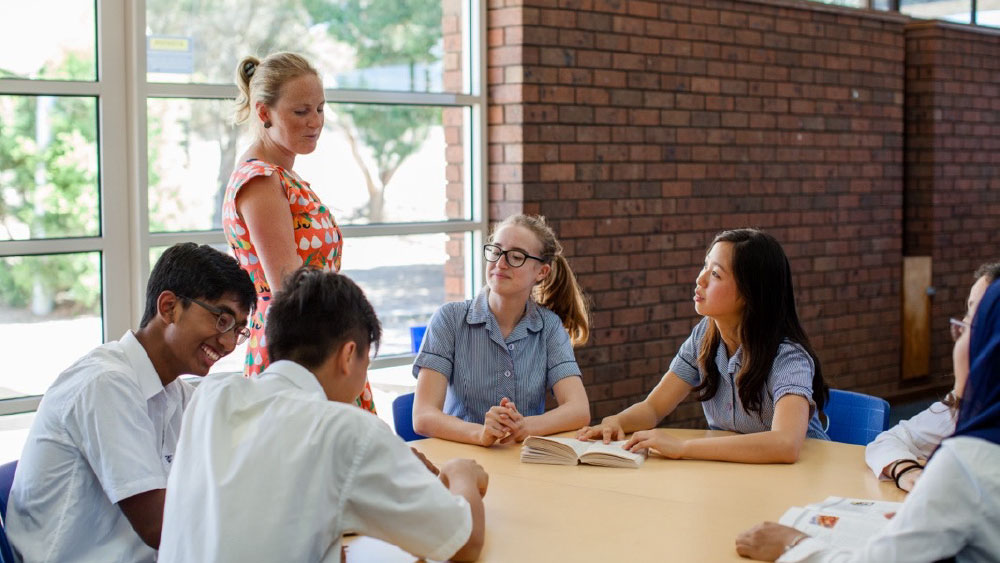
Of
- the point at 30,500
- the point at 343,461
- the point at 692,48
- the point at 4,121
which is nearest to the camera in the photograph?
the point at 343,461

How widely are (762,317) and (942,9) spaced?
5355mm

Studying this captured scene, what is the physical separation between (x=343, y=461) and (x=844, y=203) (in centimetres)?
555

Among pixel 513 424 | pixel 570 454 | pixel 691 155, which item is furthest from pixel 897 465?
pixel 691 155

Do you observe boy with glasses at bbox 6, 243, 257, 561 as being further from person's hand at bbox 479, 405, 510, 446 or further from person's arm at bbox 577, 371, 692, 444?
person's arm at bbox 577, 371, 692, 444

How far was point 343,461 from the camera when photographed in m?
1.67

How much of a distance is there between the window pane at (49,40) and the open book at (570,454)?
2.26 meters

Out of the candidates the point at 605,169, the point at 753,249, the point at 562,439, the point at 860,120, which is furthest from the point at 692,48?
the point at 562,439

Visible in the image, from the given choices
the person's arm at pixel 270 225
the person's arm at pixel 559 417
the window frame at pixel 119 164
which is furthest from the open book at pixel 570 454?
the window frame at pixel 119 164

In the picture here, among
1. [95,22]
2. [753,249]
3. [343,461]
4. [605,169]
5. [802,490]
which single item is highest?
[95,22]

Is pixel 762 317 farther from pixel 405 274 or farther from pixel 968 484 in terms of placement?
pixel 405 274

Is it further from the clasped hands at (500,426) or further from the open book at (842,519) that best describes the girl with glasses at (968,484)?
the clasped hands at (500,426)

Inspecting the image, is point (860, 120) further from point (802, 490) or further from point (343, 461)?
point (343, 461)

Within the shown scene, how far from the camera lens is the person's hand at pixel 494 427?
281 centimetres

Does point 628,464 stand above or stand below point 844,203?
below
